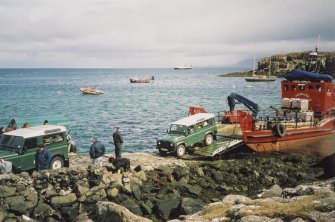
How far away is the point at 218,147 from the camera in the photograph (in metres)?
26.7

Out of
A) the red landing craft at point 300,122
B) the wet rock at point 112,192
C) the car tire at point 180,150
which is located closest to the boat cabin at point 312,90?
the red landing craft at point 300,122

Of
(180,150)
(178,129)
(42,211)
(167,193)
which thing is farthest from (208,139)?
(42,211)

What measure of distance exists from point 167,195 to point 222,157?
947 centimetres

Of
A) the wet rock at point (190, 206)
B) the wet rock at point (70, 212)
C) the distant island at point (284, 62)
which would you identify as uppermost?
the distant island at point (284, 62)

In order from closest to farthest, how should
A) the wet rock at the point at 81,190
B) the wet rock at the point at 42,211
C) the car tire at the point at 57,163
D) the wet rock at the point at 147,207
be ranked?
the wet rock at the point at 42,211
the wet rock at the point at 147,207
the wet rock at the point at 81,190
the car tire at the point at 57,163

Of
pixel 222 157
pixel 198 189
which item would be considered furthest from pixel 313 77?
pixel 198 189

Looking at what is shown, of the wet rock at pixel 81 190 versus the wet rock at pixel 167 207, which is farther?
the wet rock at pixel 81 190

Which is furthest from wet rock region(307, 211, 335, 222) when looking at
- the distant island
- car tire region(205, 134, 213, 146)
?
the distant island

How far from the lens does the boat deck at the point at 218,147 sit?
85.3 feet

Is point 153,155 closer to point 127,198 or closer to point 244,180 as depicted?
point 244,180

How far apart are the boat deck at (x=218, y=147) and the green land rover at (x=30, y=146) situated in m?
9.39

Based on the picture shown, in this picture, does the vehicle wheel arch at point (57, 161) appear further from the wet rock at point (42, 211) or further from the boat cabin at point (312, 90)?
the boat cabin at point (312, 90)

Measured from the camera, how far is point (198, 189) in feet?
65.9

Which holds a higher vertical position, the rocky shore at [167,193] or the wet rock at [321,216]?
the wet rock at [321,216]
